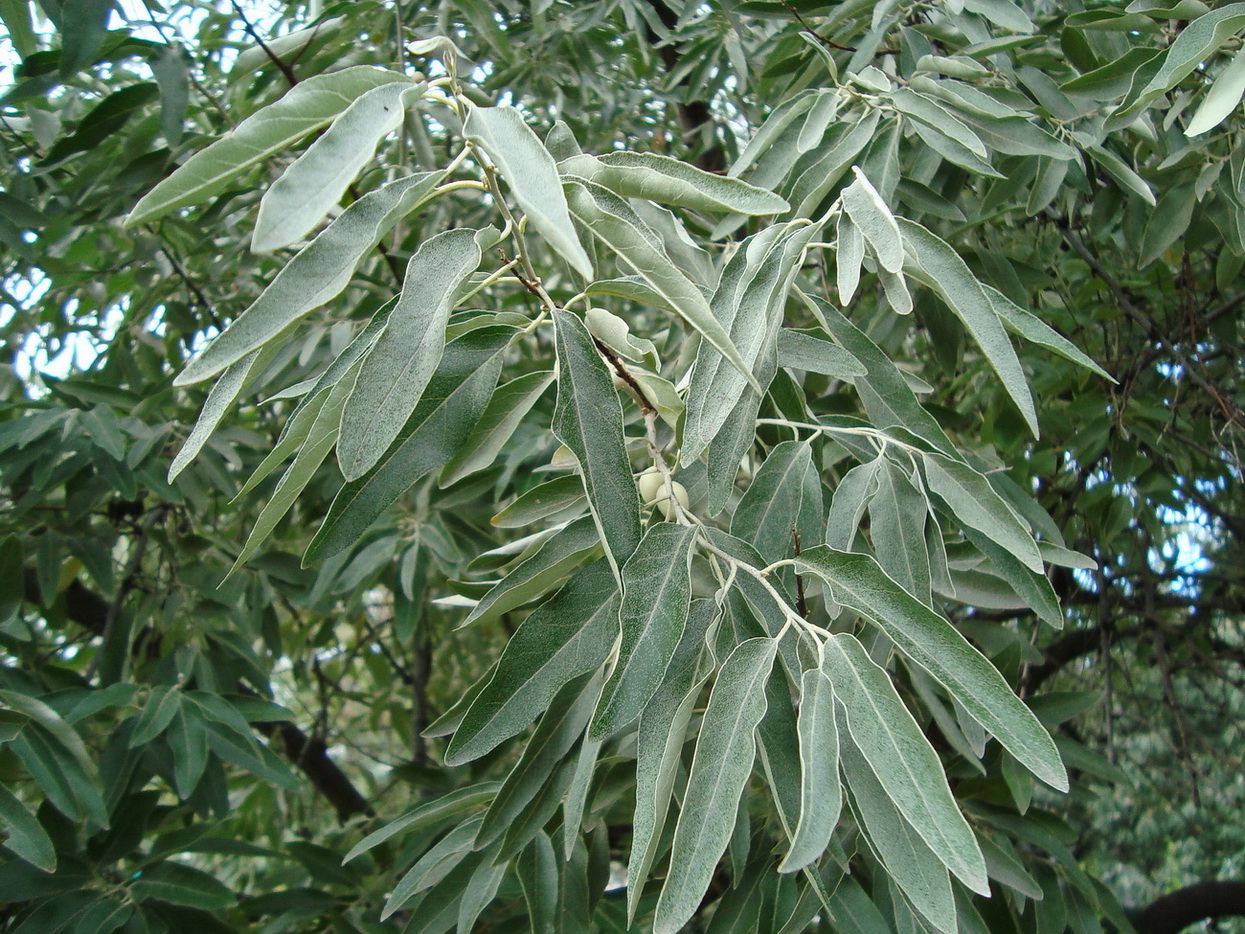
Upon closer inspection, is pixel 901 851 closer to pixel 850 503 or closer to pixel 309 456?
pixel 850 503

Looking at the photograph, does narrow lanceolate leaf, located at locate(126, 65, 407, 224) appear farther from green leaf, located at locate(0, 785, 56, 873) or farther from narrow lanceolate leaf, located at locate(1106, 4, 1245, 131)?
green leaf, located at locate(0, 785, 56, 873)

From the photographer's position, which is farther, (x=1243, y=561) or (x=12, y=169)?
(x=1243, y=561)

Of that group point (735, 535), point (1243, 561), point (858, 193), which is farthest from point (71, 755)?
point (1243, 561)

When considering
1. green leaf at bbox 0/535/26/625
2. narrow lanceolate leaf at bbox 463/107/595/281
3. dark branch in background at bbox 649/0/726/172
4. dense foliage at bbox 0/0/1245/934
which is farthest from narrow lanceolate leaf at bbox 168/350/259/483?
dark branch in background at bbox 649/0/726/172

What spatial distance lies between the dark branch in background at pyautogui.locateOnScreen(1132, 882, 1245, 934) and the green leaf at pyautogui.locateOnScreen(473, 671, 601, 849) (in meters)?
1.89

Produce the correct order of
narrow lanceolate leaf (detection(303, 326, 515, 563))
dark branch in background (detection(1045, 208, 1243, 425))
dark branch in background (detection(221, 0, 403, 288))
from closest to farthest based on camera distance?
narrow lanceolate leaf (detection(303, 326, 515, 563)) < dark branch in background (detection(221, 0, 403, 288)) < dark branch in background (detection(1045, 208, 1243, 425))

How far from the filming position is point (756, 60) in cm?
177

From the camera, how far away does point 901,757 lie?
53cm

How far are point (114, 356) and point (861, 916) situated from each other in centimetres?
155

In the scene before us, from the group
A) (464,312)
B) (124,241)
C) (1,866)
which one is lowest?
(1,866)

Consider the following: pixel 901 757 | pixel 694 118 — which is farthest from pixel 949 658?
pixel 694 118

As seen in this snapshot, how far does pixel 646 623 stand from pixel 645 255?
222mm

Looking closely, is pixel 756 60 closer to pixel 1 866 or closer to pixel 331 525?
pixel 331 525

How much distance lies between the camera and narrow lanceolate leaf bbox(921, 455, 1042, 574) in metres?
0.68
